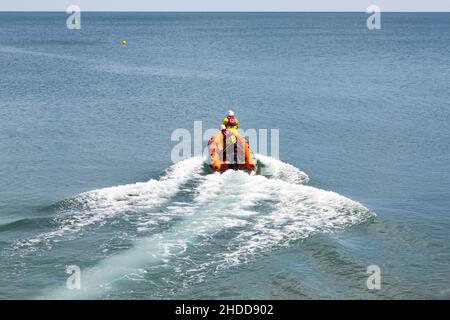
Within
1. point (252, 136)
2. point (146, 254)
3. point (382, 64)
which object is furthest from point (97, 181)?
point (382, 64)

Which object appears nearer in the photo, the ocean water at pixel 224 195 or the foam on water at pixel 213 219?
the ocean water at pixel 224 195

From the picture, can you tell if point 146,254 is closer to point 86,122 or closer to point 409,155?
point 409,155

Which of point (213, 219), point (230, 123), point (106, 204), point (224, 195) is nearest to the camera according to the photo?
point (213, 219)

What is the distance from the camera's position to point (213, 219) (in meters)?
22.8

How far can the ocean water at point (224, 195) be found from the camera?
60.7 feet

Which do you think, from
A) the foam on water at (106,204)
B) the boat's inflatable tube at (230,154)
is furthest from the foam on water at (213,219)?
the boat's inflatable tube at (230,154)

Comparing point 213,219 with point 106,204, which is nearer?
point 213,219

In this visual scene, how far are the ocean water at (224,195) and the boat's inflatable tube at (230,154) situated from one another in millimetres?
905

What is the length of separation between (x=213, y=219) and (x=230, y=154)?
283 inches

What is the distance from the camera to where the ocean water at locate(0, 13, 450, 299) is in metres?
18.5

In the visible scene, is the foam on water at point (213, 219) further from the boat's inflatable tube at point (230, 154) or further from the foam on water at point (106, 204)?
the boat's inflatable tube at point (230, 154)

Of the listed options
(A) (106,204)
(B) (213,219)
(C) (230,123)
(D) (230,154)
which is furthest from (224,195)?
(C) (230,123)

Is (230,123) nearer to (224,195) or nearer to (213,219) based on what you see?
(224,195)
